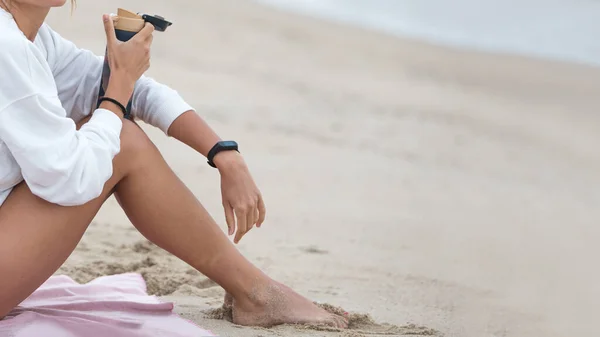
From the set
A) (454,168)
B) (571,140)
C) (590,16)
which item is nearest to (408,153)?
(454,168)

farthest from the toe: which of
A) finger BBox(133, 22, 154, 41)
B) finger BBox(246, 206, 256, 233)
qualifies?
finger BBox(133, 22, 154, 41)

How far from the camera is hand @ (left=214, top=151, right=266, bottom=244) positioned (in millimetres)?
2424

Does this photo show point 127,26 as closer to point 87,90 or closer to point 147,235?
point 87,90

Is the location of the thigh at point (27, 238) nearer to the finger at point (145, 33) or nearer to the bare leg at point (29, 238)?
the bare leg at point (29, 238)

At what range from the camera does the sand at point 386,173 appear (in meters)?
3.28

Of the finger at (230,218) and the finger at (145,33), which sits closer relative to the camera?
the finger at (145,33)

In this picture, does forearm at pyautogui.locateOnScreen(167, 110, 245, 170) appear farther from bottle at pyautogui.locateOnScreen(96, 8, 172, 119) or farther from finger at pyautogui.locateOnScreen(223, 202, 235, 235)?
bottle at pyautogui.locateOnScreen(96, 8, 172, 119)

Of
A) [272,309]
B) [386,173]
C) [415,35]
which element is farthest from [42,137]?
[415,35]

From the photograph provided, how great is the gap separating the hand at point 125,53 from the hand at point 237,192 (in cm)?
35

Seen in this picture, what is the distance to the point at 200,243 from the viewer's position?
2.42m

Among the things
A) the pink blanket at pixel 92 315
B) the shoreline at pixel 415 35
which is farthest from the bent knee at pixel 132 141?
the shoreline at pixel 415 35

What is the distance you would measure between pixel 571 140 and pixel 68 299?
4635mm

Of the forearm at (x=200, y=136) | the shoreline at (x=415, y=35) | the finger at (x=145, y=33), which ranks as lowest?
the forearm at (x=200, y=136)

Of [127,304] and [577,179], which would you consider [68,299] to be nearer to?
[127,304]
